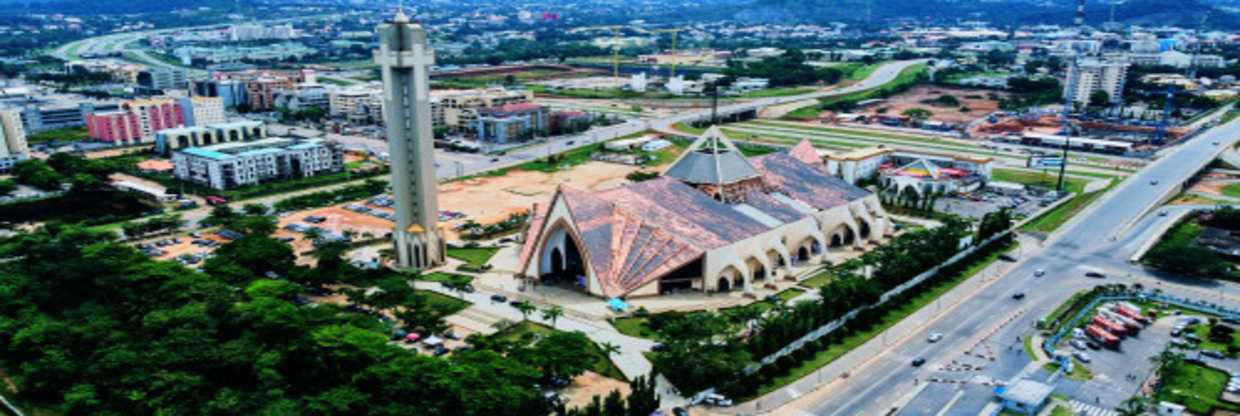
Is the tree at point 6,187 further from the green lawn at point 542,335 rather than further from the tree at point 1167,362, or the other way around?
the tree at point 1167,362

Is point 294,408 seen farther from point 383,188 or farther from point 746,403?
point 383,188

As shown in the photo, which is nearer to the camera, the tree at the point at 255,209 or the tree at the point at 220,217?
the tree at the point at 220,217

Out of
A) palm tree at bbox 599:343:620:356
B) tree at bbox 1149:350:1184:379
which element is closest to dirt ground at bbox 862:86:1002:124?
tree at bbox 1149:350:1184:379

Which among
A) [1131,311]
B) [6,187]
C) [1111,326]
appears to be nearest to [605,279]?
[1111,326]

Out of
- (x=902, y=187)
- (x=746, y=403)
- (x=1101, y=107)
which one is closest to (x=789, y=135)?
(x=902, y=187)

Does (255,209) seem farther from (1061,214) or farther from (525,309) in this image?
(1061,214)

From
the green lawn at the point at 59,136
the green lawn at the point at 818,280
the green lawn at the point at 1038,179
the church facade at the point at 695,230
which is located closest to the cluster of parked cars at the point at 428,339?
the church facade at the point at 695,230

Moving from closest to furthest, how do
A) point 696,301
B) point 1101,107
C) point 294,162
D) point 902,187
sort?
point 696,301, point 902,187, point 294,162, point 1101,107
